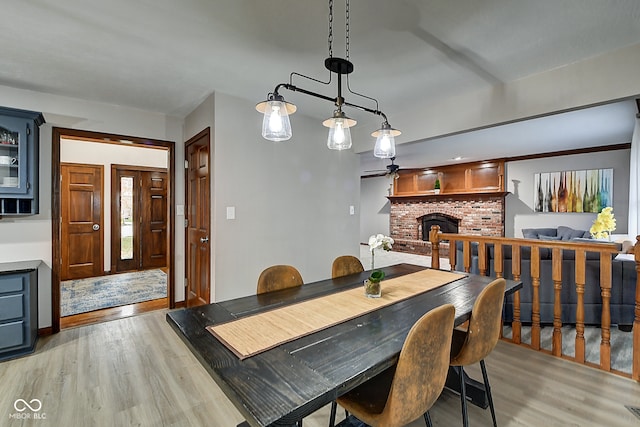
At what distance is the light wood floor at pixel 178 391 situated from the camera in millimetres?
1825

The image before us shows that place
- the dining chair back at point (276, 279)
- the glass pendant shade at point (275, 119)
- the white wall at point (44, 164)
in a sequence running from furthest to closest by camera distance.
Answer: the white wall at point (44, 164), the dining chair back at point (276, 279), the glass pendant shade at point (275, 119)

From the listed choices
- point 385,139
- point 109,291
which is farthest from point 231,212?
point 109,291

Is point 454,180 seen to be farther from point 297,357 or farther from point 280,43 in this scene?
point 297,357

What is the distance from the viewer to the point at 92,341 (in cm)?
288

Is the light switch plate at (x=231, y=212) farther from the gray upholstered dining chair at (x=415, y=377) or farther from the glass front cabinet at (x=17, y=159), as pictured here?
the gray upholstered dining chair at (x=415, y=377)

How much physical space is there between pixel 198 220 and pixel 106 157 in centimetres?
326

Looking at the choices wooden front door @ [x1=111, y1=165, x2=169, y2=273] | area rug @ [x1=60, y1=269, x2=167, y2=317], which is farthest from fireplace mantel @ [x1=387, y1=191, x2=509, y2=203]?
area rug @ [x1=60, y1=269, x2=167, y2=317]

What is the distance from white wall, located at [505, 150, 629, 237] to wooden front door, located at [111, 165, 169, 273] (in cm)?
732

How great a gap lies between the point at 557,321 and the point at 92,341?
13.6 ft

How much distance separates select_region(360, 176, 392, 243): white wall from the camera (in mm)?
9203

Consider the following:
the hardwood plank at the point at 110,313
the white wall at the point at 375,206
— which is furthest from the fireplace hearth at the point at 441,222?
the hardwood plank at the point at 110,313

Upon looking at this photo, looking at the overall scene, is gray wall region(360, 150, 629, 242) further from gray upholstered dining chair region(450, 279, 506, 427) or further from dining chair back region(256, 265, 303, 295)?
dining chair back region(256, 265, 303, 295)

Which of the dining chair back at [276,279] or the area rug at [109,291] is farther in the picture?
the area rug at [109,291]

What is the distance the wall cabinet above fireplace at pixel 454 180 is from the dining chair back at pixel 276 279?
21.3ft
